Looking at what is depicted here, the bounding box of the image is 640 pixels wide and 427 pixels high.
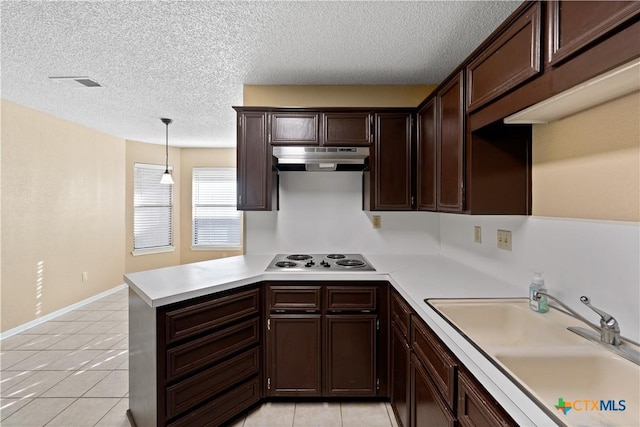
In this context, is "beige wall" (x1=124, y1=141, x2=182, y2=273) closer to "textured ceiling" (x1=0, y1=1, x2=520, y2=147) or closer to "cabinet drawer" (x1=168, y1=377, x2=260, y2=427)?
"textured ceiling" (x1=0, y1=1, x2=520, y2=147)

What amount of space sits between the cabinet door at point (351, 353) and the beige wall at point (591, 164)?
134 centimetres

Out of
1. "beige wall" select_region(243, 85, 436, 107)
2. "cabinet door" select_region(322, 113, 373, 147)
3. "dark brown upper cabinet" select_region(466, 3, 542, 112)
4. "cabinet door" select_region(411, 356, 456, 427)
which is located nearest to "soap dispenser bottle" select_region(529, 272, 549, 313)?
"cabinet door" select_region(411, 356, 456, 427)

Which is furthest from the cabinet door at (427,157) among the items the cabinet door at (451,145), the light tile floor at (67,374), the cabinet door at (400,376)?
the light tile floor at (67,374)

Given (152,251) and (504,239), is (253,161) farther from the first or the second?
(152,251)

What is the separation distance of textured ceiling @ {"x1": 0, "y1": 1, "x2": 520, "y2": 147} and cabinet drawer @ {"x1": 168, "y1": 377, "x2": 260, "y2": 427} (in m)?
2.44

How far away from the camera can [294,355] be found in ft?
6.95

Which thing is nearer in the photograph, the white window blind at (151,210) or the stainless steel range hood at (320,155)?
the stainless steel range hood at (320,155)

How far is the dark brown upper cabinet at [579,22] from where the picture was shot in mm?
799

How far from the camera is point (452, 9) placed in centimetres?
178

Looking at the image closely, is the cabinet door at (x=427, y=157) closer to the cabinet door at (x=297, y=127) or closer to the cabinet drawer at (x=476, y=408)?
the cabinet door at (x=297, y=127)

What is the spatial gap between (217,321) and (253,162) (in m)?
1.31

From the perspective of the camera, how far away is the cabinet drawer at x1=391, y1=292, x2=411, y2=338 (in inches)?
65.6

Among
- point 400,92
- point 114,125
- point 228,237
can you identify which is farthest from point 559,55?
point 228,237

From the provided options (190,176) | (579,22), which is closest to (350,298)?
(579,22)
